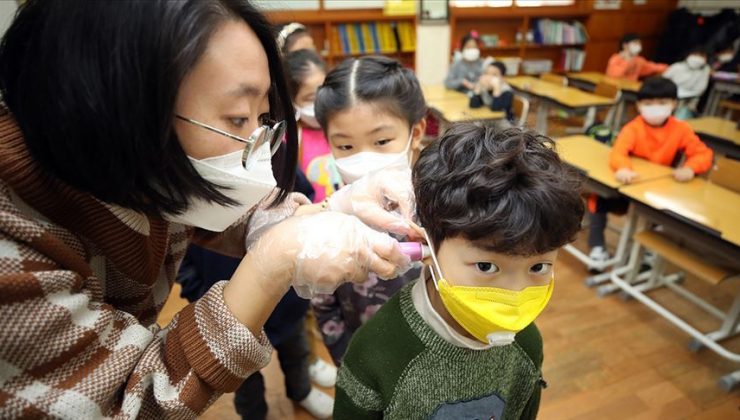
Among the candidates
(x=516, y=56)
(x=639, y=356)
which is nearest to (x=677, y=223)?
(x=639, y=356)

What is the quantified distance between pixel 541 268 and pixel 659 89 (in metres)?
2.71

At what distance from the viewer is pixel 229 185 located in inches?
30.8

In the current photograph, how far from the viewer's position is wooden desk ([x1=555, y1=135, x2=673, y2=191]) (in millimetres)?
2578

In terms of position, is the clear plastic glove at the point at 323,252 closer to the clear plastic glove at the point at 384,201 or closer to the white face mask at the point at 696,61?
the clear plastic glove at the point at 384,201

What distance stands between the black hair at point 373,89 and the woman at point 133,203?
0.49m

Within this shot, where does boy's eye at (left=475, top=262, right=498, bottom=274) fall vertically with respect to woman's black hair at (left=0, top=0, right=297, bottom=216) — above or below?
below

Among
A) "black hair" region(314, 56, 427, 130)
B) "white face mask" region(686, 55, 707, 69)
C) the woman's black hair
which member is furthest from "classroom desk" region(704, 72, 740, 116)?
the woman's black hair

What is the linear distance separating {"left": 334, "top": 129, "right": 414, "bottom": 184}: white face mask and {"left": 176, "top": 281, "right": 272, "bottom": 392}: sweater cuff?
0.64 m

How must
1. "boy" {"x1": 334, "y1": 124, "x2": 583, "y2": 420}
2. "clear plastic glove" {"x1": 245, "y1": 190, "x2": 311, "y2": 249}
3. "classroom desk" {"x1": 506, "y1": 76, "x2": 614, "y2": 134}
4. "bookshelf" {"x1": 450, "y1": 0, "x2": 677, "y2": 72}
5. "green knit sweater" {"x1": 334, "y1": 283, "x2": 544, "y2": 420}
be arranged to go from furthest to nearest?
"bookshelf" {"x1": 450, "y1": 0, "x2": 677, "y2": 72}, "classroom desk" {"x1": 506, "y1": 76, "x2": 614, "y2": 134}, "clear plastic glove" {"x1": 245, "y1": 190, "x2": 311, "y2": 249}, "green knit sweater" {"x1": 334, "y1": 283, "x2": 544, "y2": 420}, "boy" {"x1": 334, "y1": 124, "x2": 583, "y2": 420}

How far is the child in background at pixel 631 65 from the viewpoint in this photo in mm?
5934

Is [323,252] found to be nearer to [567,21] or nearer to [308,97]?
[308,97]

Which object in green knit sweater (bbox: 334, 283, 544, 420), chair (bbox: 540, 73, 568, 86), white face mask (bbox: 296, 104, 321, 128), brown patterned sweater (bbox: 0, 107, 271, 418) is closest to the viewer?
brown patterned sweater (bbox: 0, 107, 271, 418)

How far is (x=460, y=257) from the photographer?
0.81 meters

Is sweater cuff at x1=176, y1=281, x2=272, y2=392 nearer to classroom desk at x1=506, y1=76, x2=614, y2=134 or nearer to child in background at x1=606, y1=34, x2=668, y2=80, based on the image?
classroom desk at x1=506, y1=76, x2=614, y2=134
